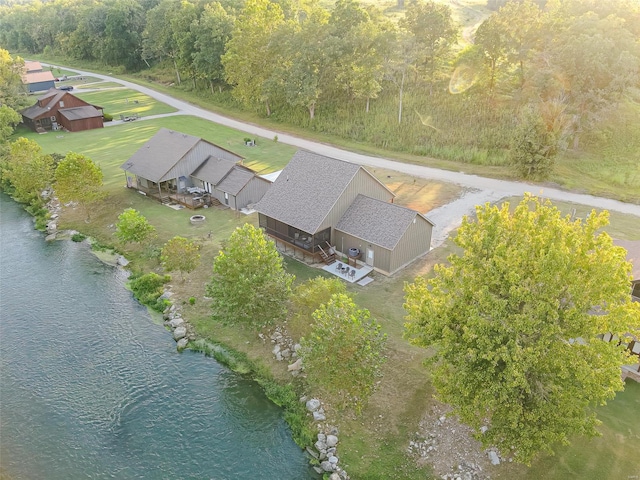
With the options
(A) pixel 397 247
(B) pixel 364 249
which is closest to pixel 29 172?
(B) pixel 364 249

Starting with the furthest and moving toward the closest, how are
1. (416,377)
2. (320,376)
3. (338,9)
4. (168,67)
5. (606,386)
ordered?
(168,67) → (338,9) → (416,377) → (320,376) → (606,386)

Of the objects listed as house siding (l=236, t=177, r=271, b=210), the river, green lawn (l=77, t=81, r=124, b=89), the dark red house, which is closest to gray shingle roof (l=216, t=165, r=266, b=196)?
house siding (l=236, t=177, r=271, b=210)

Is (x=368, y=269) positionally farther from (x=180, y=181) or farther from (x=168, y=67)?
(x=168, y=67)

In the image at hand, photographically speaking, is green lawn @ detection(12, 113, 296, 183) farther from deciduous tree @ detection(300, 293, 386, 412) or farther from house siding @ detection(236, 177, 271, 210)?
deciduous tree @ detection(300, 293, 386, 412)

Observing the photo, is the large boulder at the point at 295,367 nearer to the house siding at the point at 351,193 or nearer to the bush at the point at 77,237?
the house siding at the point at 351,193

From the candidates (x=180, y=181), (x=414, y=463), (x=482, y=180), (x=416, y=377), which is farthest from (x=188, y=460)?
(x=482, y=180)

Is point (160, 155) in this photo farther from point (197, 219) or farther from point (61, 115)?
point (61, 115)

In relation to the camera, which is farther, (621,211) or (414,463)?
(621,211)
